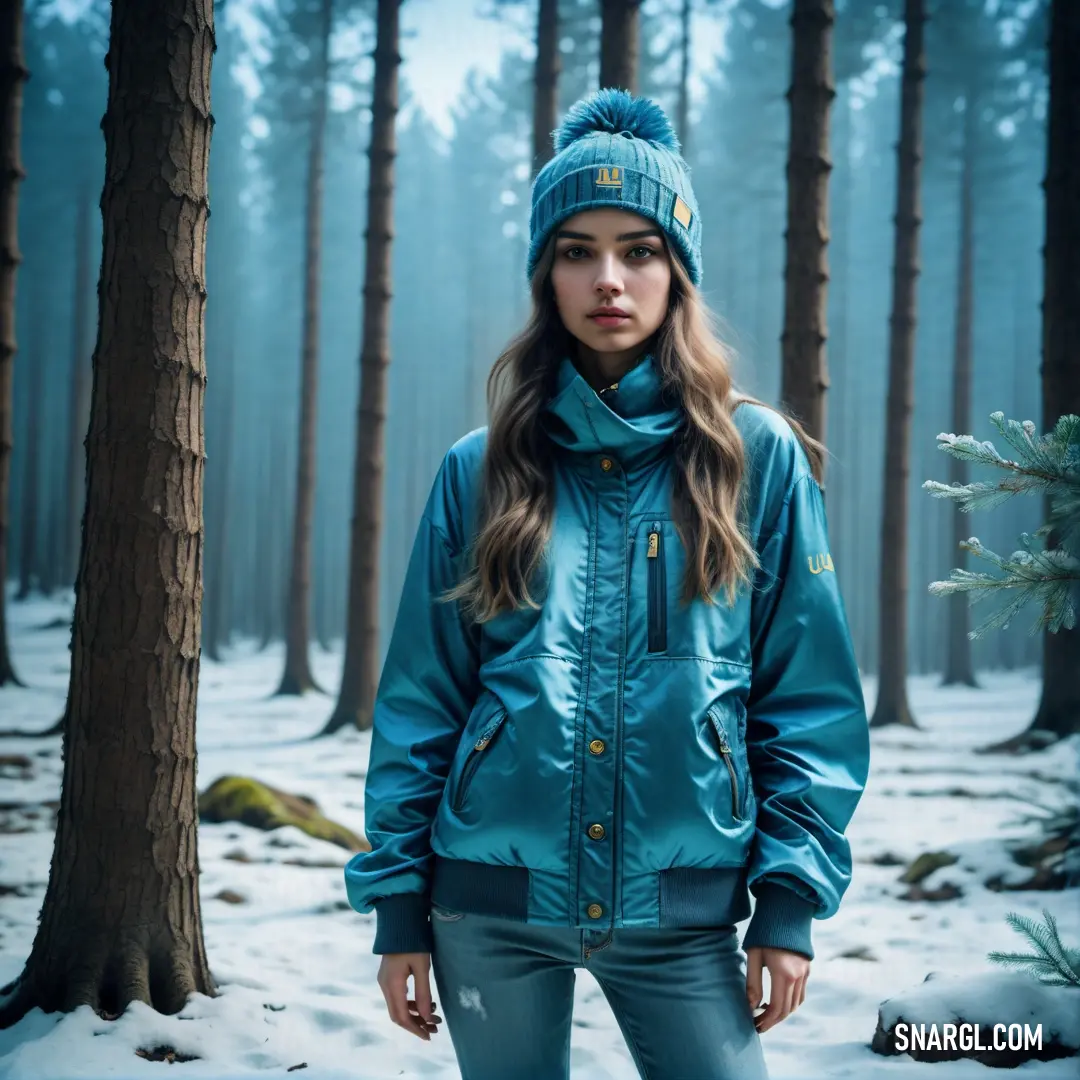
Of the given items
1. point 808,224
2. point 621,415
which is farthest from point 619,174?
point 808,224

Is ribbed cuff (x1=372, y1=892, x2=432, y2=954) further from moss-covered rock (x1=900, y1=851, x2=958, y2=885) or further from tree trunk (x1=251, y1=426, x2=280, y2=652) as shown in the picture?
tree trunk (x1=251, y1=426, x2=280, y2=652)

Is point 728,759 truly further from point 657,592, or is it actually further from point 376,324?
point 376,324

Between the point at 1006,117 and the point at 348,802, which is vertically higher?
the point at 1006,117

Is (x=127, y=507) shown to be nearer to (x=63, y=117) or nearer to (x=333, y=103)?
(x=333, y=103)

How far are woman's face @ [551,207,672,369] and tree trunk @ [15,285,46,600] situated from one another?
61.3ft

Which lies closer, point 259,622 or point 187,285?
point 187,285

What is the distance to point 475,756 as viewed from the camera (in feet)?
5.72

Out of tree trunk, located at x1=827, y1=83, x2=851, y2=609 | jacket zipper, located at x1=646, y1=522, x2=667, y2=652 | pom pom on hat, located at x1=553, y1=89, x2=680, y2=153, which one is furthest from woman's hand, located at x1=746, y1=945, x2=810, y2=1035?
tree trunk, located at x1=827, y1=83, x2=851, y2=609

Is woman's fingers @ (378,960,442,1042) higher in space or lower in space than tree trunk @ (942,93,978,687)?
lower

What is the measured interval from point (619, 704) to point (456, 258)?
Answer: 31.5m

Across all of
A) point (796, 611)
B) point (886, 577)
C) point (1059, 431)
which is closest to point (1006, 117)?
point (886, 577)

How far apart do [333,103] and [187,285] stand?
1575 cm

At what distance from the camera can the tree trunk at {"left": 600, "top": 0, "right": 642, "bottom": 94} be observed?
7.20 metres

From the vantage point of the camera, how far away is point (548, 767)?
168cm
